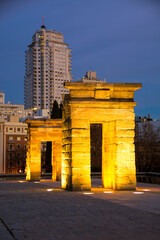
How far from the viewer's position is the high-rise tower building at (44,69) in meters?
156

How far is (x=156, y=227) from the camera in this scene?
21.7 feet

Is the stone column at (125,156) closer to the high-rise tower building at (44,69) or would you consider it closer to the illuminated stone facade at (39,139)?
the illuminated stone facade at (39,139)

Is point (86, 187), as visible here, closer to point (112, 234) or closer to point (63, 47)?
point (112, 234)

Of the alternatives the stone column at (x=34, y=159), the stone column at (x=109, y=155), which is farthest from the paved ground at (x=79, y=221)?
the stone column at (x=34, y=159)

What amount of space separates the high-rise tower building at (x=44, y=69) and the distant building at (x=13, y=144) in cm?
7628

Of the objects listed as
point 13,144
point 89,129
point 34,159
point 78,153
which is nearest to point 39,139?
point 34,159

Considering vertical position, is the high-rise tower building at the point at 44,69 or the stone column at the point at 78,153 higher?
the high-rise tower building at the point at 44,69

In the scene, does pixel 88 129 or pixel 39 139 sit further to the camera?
pixel 39 139

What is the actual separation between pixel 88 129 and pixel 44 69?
473 feet

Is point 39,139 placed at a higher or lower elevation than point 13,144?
lower

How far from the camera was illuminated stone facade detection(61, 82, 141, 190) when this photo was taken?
14852 mm

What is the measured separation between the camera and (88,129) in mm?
15117

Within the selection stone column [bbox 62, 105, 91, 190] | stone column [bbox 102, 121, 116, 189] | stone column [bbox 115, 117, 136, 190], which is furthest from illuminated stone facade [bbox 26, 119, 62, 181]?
stone column [bbox 115, 117, 136, 190]

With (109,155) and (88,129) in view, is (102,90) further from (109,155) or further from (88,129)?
(109,155)
